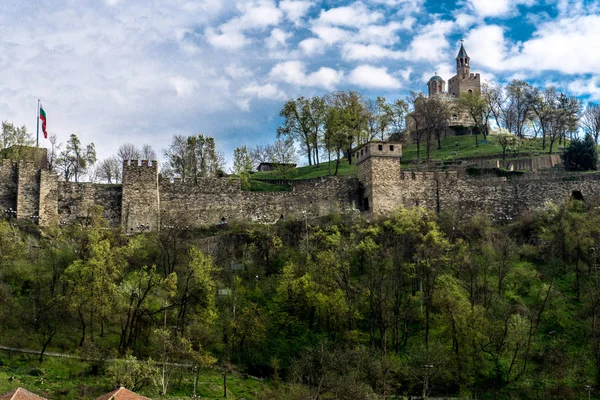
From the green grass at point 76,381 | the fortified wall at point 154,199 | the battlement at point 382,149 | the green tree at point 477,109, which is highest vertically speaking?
the green tree at point 477,109

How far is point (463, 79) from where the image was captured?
89.3 metres

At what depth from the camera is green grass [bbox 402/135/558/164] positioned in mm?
64875

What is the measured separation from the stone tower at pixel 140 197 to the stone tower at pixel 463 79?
50.5m

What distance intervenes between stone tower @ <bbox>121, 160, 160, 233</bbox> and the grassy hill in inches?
571

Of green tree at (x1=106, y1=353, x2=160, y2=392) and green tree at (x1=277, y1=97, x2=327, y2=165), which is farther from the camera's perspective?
green tree at (x1=277, y1=97, x2=327, y2=165)

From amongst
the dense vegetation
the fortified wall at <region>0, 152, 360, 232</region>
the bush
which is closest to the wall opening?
the dense vegetation

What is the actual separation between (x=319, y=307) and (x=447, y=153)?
1314 inches

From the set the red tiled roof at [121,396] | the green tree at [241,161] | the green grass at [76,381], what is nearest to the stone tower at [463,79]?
the green tree at [241,161]

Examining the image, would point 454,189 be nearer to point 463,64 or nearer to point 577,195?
point 577,195

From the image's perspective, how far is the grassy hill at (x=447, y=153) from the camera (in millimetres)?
61875

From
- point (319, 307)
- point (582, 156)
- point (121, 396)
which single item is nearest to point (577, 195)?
point (582, 156)

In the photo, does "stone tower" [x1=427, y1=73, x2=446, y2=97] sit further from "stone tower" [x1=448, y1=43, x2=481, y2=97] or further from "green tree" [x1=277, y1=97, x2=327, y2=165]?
"green tree" [x1=277, y1=97, x2=327, y2=165]

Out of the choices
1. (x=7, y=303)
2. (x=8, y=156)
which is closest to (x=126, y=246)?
(x=7, y=303)

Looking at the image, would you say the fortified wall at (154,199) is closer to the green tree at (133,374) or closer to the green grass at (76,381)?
the green grass at (76,381)
